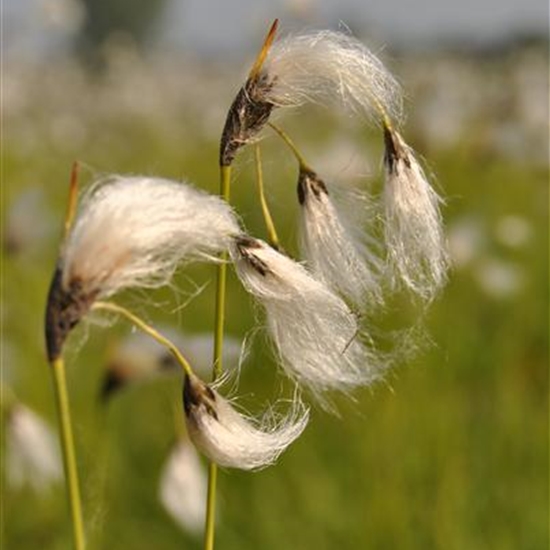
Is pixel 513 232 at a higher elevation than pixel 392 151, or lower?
lower

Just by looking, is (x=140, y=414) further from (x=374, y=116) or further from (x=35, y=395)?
(x=374, y=116)

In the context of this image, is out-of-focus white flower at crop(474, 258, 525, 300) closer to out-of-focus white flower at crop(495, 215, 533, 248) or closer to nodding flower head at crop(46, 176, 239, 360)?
out-of-focus white flower at crop(495, 215, 533, 248)

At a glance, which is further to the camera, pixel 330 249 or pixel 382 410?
pixel 382 410

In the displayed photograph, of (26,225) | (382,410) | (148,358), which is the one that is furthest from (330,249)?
(382,410)

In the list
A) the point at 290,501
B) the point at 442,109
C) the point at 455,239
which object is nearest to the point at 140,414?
the point at 290,501

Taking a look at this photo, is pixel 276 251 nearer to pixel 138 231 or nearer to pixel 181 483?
pixel 138 231

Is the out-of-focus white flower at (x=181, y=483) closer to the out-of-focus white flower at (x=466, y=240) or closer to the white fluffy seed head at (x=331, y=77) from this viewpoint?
the white fluffy seed head at (x=331, y=77)

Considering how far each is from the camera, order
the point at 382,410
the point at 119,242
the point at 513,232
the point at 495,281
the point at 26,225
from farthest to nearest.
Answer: the point at 513,232 < the point at 495,281 < the point at 382,410 < the point at 26,225 < the point at 119,242

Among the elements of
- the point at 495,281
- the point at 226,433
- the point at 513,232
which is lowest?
the point at 513,232
